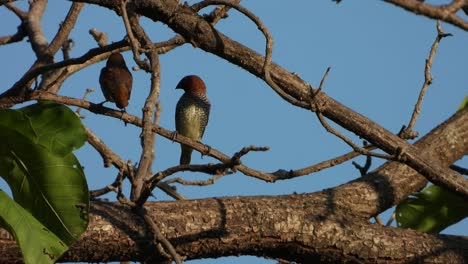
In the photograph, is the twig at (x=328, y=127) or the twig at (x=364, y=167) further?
the twig at (x=364, y=167)

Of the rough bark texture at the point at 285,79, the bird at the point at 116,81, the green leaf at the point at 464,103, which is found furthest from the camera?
the bird at the point at 116,81

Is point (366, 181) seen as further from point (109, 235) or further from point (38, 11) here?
point (38, 11)

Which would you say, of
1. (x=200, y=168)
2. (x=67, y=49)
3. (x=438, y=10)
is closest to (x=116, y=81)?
(x=67, y=49)

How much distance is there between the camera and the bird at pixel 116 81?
6031 mm

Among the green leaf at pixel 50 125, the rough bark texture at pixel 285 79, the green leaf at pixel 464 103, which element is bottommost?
the green leaf at pixel 50 125

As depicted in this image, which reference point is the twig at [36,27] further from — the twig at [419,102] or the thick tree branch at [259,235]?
the twig at [419,102]

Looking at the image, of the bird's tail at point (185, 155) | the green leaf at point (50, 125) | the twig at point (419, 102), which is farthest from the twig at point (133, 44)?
the bird's tail at point (185, 155)

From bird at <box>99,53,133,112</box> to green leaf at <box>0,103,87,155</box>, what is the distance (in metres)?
2.49

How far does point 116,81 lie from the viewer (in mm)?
6203

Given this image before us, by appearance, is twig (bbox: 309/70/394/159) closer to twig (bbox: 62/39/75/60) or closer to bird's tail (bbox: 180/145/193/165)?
twig (bbox: 62/39/75/60)

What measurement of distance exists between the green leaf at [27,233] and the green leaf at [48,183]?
20 cm

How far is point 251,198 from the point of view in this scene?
3998 mm

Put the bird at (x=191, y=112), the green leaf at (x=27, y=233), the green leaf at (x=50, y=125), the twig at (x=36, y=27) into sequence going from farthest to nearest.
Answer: the bird at (x=191, y=112) < the twig at (x=36, y=27) < the green leaf at (x=50, y=125) < the green leaf at (x=27, y=233)

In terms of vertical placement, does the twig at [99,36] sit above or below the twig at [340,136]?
above
